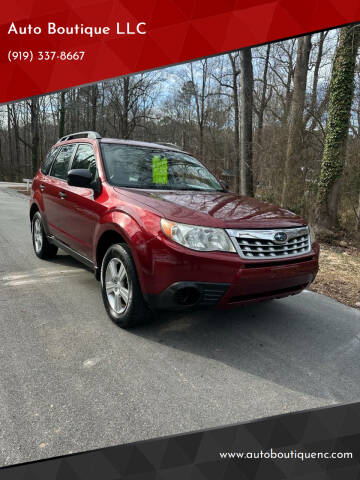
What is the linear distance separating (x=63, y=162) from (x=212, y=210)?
2770 millimetres

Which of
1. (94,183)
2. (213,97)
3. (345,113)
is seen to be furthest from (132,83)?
(94,183)

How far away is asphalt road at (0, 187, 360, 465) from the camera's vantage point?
6.88 ft

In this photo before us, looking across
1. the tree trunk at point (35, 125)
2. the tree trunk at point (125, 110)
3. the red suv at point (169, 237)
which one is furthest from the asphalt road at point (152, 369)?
the tree trunk at point (35, 125)

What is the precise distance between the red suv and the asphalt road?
43 cm

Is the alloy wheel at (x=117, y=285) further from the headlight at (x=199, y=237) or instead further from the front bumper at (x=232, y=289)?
the headlight at (x=199, y=237)

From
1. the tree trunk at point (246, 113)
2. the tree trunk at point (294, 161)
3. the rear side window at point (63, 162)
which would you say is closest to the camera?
the rear side window at point (63, 162)

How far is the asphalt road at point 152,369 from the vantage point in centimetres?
210

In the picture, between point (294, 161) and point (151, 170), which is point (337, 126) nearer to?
point (294, 161)

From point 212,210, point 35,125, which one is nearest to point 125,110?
point 35,125

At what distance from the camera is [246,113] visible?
10859mm

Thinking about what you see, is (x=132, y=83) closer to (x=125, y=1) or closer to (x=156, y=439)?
(x=125, y=1)

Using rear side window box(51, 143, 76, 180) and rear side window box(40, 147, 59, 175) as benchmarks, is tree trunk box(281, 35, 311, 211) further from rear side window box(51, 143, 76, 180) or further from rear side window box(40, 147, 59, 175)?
rear side window box(51, 143, 76, 180)

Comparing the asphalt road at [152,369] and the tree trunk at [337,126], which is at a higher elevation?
the tree trunk at [337,126]

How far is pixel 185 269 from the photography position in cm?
269
